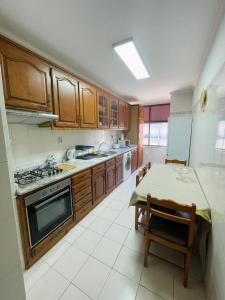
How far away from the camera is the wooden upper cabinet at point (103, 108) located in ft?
9.30

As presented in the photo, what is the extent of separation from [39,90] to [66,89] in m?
0.47

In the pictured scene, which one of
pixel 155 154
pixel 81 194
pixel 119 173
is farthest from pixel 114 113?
pixel 155 154

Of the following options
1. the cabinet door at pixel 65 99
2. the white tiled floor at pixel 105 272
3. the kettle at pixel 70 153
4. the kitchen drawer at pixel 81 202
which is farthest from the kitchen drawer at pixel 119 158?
the white tiled floor at pixel 105 272

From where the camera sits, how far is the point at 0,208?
75 cm

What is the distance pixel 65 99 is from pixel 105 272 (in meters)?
2.14

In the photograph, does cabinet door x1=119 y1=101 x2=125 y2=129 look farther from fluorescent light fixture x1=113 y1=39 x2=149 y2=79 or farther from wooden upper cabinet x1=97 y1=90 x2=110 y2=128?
fluorescent light fixture x1=113 y1=39 x2=149 y2=79

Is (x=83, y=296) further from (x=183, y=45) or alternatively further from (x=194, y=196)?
(x=183, y=45)

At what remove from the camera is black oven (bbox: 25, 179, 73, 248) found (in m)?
1.33

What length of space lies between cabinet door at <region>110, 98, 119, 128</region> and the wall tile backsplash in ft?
3.03

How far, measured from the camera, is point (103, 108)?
3020 millimetres

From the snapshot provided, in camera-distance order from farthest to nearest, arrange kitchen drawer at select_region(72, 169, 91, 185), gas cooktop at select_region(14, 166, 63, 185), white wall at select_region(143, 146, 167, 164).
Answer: white wall at select_region(143, 146, 167, 164)
kitchen drawer at select_region(72, 169, 91, 185)
gas cooktop at select_region(14, 166, 63, 185)

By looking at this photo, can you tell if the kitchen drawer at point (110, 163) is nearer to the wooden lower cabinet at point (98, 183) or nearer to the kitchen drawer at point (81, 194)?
the wooden lower cabinet at point (98, 183)

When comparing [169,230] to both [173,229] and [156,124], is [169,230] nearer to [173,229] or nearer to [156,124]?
[173,229]

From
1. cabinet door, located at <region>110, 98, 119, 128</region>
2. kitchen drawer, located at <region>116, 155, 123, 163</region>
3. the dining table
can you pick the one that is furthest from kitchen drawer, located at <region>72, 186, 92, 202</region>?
cabinet door, located at <region>110, 98, 119, 128</region>
